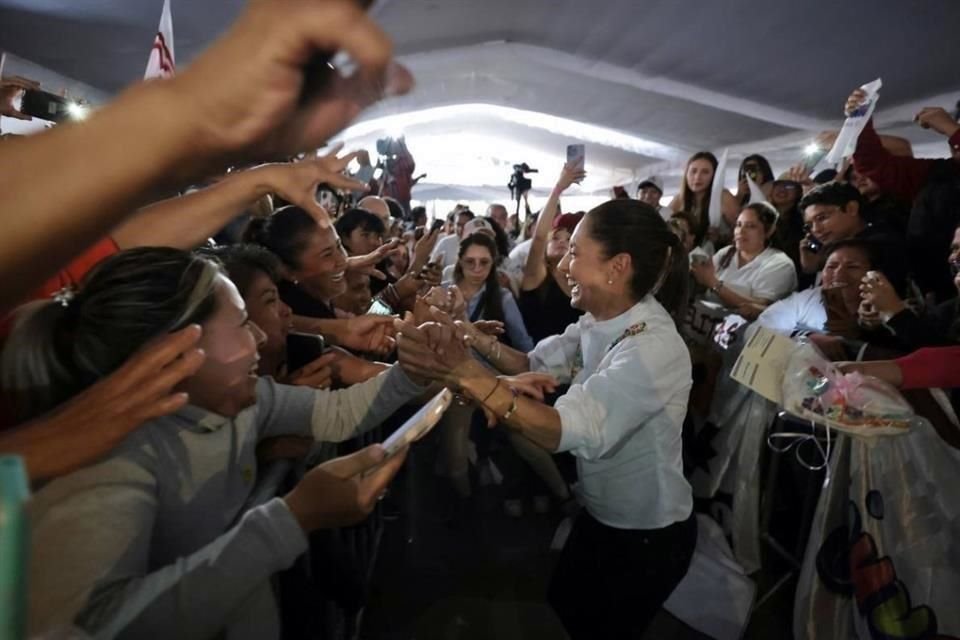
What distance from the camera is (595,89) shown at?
10.6 metres

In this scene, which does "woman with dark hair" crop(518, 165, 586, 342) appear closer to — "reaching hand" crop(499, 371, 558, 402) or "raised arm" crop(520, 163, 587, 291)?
"raised arm" crop(520, 163, 587, 291)

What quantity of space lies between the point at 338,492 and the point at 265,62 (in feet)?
2.71

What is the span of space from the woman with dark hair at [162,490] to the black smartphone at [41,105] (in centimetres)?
187

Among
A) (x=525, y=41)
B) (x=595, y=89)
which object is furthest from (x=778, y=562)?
(x=595, y=89)

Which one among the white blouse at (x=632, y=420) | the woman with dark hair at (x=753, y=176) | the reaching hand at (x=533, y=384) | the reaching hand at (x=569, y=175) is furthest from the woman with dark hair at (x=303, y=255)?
the woman with dark hair at (x=753, y=176)

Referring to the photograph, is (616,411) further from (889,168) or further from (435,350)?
(889,168)

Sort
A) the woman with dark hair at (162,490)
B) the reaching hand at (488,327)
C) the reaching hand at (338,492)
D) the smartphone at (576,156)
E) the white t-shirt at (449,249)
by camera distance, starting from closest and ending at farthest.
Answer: the woman with dark hair at (162,490), the reaching hand at (338,492), the reaching hand at (488,327), the smartphone at (576,156), the white t-shirt at (449,249)

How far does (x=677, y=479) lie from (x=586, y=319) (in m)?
0.67

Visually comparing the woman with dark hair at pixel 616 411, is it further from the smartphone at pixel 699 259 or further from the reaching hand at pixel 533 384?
the smartphone at pixel 699 259

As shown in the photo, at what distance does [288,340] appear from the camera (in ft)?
6.97

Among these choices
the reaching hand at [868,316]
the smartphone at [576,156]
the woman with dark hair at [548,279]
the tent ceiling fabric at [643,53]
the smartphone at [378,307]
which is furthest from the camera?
the tent ceiling fabric at [643,53]

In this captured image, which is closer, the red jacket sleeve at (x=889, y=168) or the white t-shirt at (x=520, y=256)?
the red jacket sleeve at (x=889, y=168)

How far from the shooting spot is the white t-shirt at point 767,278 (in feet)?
11.8

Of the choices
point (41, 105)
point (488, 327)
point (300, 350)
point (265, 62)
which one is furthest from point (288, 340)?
point (265, 62)
